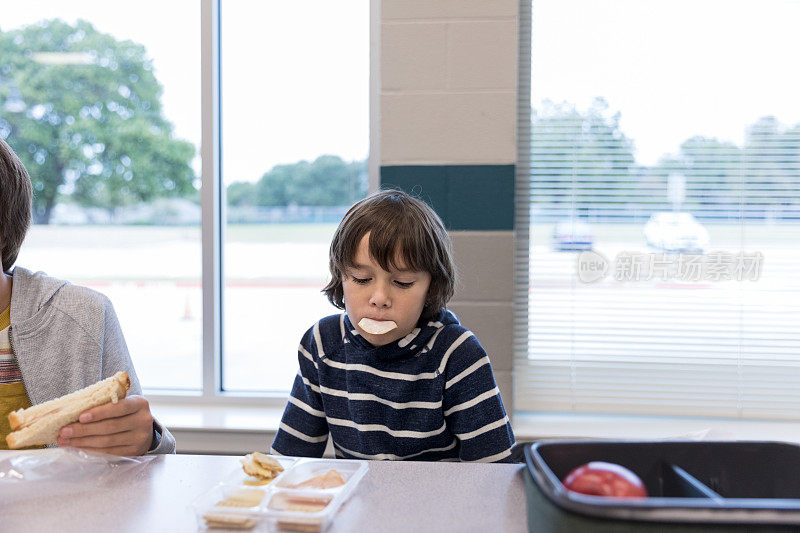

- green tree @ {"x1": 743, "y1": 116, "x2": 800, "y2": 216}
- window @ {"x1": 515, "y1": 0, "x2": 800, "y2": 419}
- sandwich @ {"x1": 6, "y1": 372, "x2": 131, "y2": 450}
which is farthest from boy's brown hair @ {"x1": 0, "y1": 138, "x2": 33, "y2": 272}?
green tree @ {"x1": 743, "y1": 116, "x2": 800, "y2": 216}

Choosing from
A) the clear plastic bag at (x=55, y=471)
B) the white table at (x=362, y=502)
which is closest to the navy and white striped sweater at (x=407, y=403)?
the white table at (x=362, y=502)

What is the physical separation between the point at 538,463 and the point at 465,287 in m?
1.41

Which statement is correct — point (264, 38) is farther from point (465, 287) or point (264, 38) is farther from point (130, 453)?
point (130, 453)

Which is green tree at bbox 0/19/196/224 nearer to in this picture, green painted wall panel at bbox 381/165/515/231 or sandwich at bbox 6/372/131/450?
green painted wall panel at bbox 381/165/515/231

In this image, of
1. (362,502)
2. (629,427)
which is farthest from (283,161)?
(362,502)

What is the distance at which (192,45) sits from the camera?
237 centimetres

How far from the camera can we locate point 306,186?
239 centimetres

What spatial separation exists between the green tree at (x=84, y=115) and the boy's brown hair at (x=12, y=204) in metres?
1.08

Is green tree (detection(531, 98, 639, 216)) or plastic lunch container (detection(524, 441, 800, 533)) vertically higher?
green tree (detection(531, 98, 639, 216))

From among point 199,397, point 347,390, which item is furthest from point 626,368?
point 199,397

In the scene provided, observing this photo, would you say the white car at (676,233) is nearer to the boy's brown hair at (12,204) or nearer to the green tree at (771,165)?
the green tree at (771,165)

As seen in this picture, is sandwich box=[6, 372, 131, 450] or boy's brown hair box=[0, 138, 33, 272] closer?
sandwich box=[6, 372, 131, 450]

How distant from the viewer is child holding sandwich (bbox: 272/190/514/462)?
1235mm

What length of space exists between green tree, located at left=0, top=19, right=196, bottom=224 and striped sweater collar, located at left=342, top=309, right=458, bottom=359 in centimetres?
131
